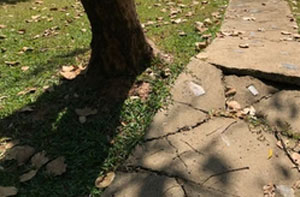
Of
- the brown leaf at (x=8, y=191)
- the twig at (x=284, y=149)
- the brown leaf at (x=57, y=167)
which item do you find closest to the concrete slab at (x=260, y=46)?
the twig at (x=284, y=149)

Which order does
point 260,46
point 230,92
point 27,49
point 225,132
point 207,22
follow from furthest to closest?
point 207,22 < point 27,49 < point 260,46 < point 230,92 < point 225,132

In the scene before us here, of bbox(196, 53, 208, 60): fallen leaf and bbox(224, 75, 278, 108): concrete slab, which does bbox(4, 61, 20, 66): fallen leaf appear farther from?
bbox(224, 75, 278, 108): concrete slab

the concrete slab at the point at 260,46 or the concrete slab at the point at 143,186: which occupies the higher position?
the concrete slab at the point at 260,46

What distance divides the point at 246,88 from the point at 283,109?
34 cm

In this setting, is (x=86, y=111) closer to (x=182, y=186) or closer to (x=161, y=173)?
(x=161, y=173)

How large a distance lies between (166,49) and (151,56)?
0.39 m

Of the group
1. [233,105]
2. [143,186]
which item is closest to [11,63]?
[143,186]

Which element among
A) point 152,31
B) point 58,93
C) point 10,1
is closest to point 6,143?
point 58,93

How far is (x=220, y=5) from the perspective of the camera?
443 centimetres

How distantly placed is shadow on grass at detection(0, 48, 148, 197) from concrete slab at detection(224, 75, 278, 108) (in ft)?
2.74

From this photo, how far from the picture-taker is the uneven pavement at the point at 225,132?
1.92 metres

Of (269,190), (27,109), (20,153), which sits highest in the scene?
(27,109)

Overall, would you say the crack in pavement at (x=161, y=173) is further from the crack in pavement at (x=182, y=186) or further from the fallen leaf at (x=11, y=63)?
the fallen leaf at (x=11, y=63)

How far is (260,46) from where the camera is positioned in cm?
315
